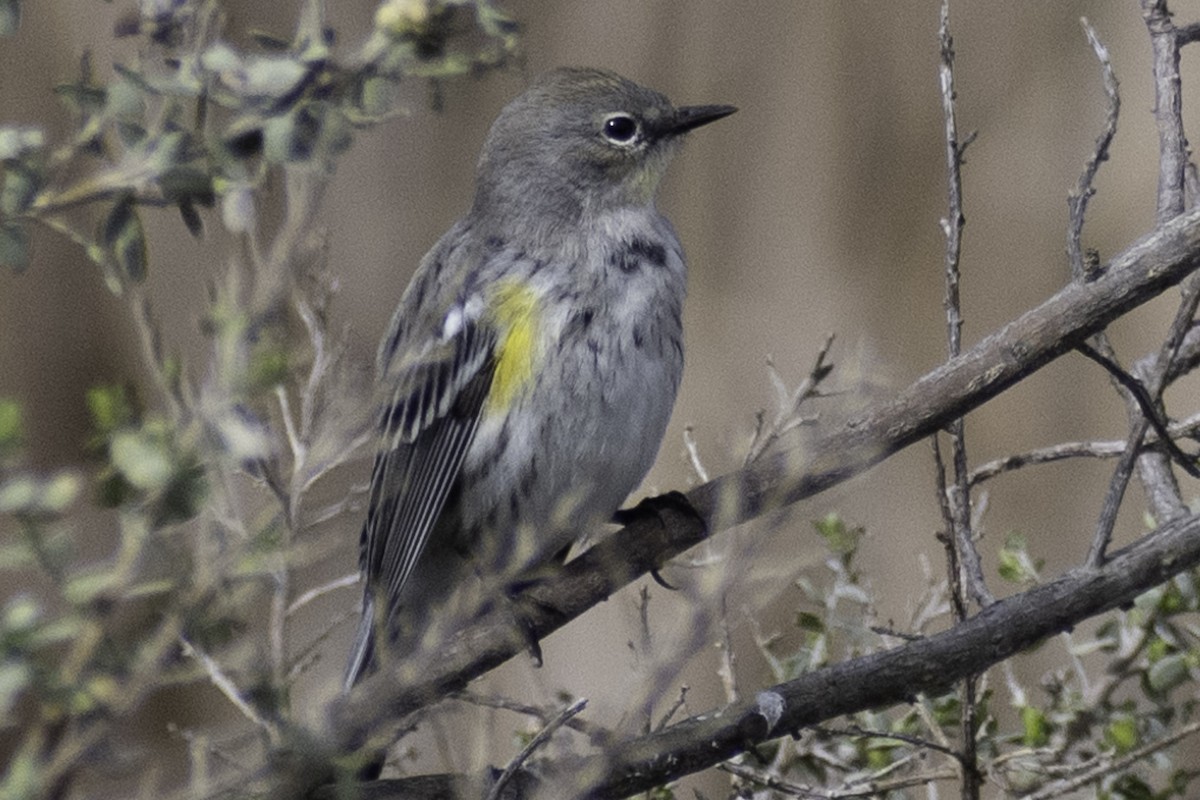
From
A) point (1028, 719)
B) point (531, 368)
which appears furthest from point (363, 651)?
point (1028, 719)

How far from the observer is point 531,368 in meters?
2.85

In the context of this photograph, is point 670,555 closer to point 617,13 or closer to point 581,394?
point 581,394

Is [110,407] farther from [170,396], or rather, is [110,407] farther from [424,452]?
[424,452]

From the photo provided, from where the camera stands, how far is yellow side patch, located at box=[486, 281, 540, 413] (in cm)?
285

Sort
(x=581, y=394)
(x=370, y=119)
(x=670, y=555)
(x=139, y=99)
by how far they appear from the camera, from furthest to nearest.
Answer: (x=581, y=394), (x=670, y=555), (x=370, y=119), (x=139, y=99)

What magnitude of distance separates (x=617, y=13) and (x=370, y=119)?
9.34 feet

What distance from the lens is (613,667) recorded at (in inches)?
152

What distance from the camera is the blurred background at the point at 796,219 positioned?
370 centimetres

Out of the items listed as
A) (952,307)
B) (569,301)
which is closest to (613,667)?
(569,301)

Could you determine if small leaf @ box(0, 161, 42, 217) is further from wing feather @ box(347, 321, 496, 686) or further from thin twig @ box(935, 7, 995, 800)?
wing feather @ box(347, 321, 496, 686)

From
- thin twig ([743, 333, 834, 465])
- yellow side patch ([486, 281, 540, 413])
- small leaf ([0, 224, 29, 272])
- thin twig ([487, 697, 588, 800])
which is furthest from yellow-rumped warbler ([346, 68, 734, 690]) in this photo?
small leaf ([0, 224, 29, 272])

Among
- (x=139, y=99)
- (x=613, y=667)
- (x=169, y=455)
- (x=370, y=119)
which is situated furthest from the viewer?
(x=613, y=667)

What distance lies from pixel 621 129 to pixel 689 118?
15 centimetres

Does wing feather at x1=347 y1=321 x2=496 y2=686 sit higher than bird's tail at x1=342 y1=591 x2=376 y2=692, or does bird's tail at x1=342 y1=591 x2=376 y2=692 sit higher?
wing feather at x1=347 y1=321 x2=496 y2=686
